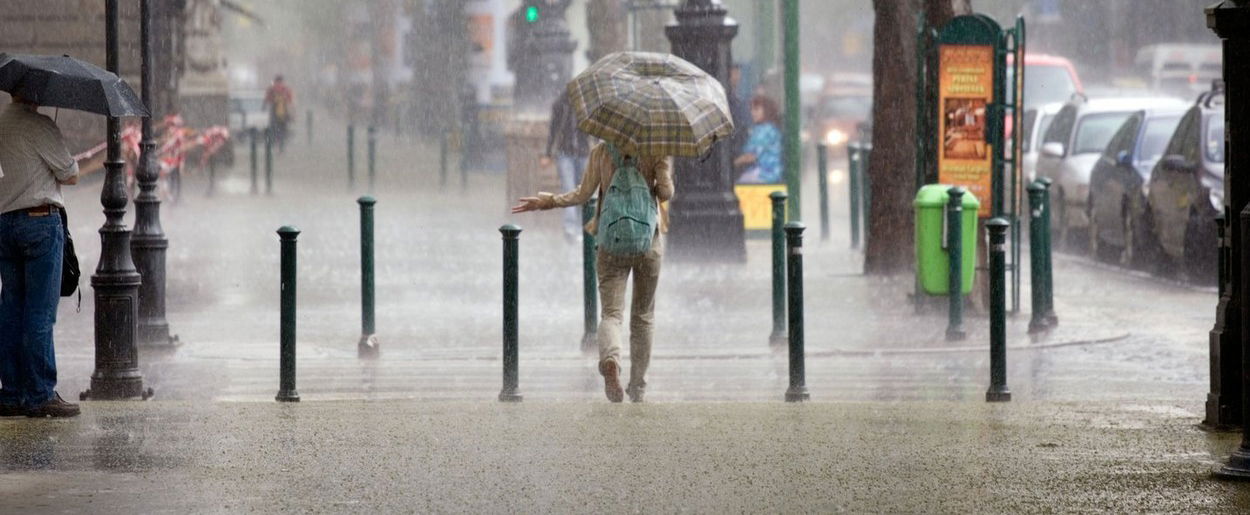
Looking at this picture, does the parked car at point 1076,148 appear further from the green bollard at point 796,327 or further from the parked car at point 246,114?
the parked car at point 246,114

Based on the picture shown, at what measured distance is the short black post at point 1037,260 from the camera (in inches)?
574

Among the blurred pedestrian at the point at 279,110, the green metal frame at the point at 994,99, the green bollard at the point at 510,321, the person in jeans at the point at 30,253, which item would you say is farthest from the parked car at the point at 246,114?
the person in jeans at the point at 30,253

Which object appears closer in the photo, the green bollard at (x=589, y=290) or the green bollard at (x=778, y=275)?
the green bollard at (x=589, y=290)

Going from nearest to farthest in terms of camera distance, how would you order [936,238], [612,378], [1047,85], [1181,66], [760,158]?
1. [612,378]
2. [936,238]
3. [760,158]
4. [1047,85]
5. [1181,66]

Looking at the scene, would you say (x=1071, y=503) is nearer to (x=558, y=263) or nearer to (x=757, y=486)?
(x=757, y=486)

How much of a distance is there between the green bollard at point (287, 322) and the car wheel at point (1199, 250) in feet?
30.9

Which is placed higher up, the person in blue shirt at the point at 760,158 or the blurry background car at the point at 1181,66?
the blurry background car at the point at 1181,66

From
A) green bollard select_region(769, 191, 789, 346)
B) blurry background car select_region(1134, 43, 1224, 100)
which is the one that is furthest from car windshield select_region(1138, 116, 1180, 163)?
blurry background car select_region(1134, 43, 1224, 100)

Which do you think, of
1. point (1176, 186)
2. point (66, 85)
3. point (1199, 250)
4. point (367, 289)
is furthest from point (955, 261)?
point (66, 85)

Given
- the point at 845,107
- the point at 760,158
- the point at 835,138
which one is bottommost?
the point at 760,158

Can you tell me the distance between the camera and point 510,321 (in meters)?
11.1

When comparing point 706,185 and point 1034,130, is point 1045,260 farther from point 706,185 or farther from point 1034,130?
point 1034,130

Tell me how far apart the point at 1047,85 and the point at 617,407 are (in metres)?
22.7

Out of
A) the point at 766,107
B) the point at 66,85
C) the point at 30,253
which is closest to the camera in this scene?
the point at 30,253
